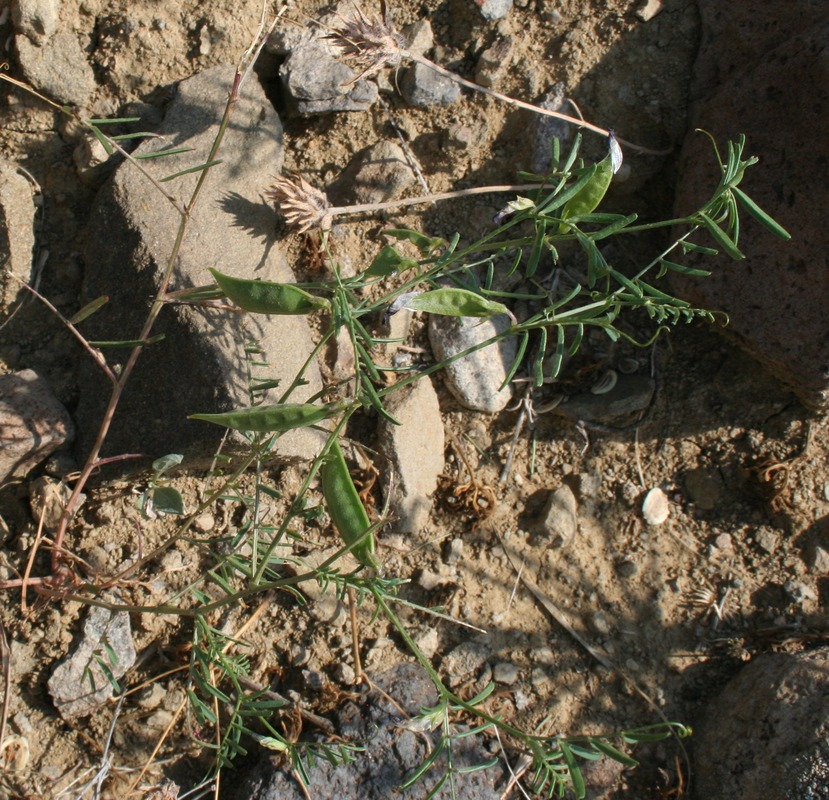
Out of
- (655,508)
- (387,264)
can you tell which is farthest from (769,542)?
(387,264)

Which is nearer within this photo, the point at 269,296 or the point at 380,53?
the point at 269,296

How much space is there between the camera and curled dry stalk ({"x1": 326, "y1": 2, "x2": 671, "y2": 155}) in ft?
9.33

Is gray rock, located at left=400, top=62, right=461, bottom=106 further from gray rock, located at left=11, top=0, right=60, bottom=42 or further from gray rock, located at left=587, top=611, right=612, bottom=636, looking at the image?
gray rock, located at left=587, top=611, right=612, bottom=636

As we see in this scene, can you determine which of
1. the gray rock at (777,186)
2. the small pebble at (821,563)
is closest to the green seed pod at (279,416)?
the gray rock at (777,186)

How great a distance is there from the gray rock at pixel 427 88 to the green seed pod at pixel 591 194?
Result: 38.4 inches

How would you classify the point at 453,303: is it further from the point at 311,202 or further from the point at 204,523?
the point at 204,523

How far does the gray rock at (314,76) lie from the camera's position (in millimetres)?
2973

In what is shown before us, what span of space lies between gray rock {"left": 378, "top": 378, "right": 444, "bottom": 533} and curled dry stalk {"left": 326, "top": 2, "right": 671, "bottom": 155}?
1066mm

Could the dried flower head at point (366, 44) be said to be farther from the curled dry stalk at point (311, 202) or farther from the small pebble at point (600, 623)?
the small pebble at point (600, 623)

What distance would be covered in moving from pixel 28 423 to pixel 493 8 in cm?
222

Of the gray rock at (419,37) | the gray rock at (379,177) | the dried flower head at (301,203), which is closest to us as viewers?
the dried flower head at (301,203)

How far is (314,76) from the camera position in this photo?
9.77 feet

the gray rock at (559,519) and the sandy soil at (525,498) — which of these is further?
the gray rock at (559,519)

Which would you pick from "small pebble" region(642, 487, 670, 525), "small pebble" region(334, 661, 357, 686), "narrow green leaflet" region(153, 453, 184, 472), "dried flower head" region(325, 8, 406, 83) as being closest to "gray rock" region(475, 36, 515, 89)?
"dried flower head" region(325, 8, 406, 83)
